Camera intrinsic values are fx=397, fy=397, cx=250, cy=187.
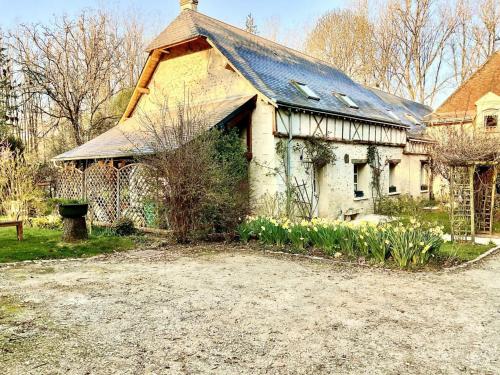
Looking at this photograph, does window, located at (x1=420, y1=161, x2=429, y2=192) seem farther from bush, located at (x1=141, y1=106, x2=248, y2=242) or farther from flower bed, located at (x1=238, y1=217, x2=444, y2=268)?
bush, located at (x1=141, y1=106, x2=248, y2=242)

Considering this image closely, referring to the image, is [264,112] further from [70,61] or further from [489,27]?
[489,27]

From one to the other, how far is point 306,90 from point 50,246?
31.6 ft

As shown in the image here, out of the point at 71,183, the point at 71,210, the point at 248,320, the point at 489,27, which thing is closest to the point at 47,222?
the point at 71,183

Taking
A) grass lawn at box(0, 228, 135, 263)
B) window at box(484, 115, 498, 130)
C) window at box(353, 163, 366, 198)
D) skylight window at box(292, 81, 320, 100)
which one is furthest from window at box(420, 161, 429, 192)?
grass lawn at box(0, 228, 135, 263)

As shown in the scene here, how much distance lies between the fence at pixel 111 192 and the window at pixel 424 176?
15.1 m

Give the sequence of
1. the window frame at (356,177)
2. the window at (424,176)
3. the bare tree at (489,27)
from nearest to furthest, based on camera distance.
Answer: the window frame at (356,177) < the window at (424,176) < the bare tree at (489,27)

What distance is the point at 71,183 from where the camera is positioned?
539 inches

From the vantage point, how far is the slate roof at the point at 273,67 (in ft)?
41.5

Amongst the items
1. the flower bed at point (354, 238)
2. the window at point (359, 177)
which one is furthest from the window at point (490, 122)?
the flower bed at point (354, 238)

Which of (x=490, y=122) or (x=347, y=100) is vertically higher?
(x=347, y=100)

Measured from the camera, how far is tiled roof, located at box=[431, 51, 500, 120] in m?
17.9

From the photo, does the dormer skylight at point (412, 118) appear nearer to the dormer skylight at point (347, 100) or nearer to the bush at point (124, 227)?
the dormer skylight at point (347, 100)

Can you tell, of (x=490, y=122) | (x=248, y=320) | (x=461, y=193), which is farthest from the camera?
(x=490, y=122)

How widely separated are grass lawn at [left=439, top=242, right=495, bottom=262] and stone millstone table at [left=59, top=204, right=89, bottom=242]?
784 cm
